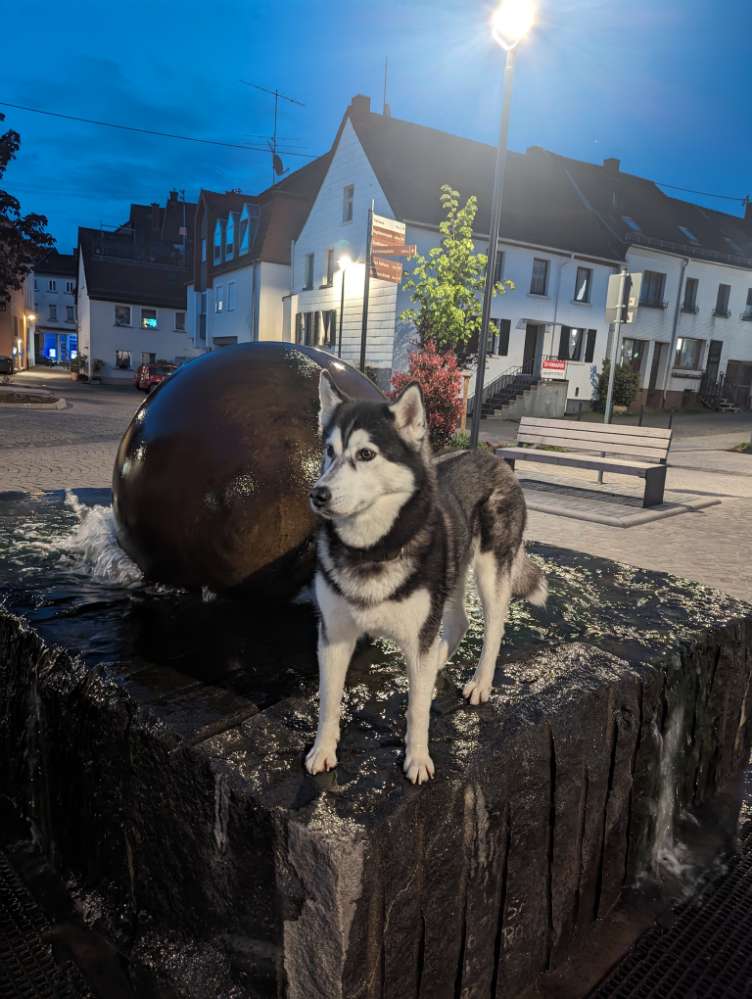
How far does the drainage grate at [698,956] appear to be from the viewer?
272cm

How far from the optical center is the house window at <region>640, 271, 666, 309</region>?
115 feet

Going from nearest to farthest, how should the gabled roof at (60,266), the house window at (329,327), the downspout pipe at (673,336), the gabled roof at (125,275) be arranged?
the house window at (329,327)
the downspout pipe at (673,336)
the gabled roof at (125,275)
the gabled roof at (60,266)

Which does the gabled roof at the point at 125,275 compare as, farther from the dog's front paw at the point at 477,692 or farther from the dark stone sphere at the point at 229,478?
the dog's front paw at the point at 477,692

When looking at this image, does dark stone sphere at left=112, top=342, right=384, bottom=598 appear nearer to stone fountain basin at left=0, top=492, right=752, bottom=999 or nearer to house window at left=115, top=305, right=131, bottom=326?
stone fountain basin at left=0, top=492, right=752, bottom=999

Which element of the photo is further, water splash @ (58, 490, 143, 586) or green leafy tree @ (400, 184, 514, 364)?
green leafy tree @ (400, 184, 514, 364)

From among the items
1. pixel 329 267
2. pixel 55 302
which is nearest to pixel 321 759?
pixel 329 267

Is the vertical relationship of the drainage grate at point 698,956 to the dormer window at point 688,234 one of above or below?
below

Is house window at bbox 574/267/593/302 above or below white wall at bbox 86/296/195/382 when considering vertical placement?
above

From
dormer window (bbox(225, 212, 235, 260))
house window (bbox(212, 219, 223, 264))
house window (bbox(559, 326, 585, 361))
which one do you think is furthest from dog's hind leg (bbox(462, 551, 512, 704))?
house window (bbox(212, 219, 223, 264))

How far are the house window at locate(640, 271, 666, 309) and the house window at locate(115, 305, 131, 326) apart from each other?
3735 cm

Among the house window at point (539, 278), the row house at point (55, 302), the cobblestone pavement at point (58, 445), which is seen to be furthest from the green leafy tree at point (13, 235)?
the row house at point (55, 302)

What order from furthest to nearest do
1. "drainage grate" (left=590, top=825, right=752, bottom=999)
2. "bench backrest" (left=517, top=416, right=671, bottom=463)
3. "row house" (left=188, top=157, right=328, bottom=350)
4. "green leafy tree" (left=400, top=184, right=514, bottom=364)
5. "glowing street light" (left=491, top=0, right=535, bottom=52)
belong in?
1. "row house" (left=188, top=157, right=328, bottom=350)
2. "green leafy tree" (left=400, top=184, right=514, bottom=364)
3. "bench backrest" (left=517, top=416, right=671, bottom=463)
4. "glowing street light" (left=491, top=0, right=535, bottom=52)
5. "drainage grate" (left=590, top=825, right=752, bottom=999)

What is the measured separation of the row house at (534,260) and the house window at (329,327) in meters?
0.09

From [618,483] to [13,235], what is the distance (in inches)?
969
